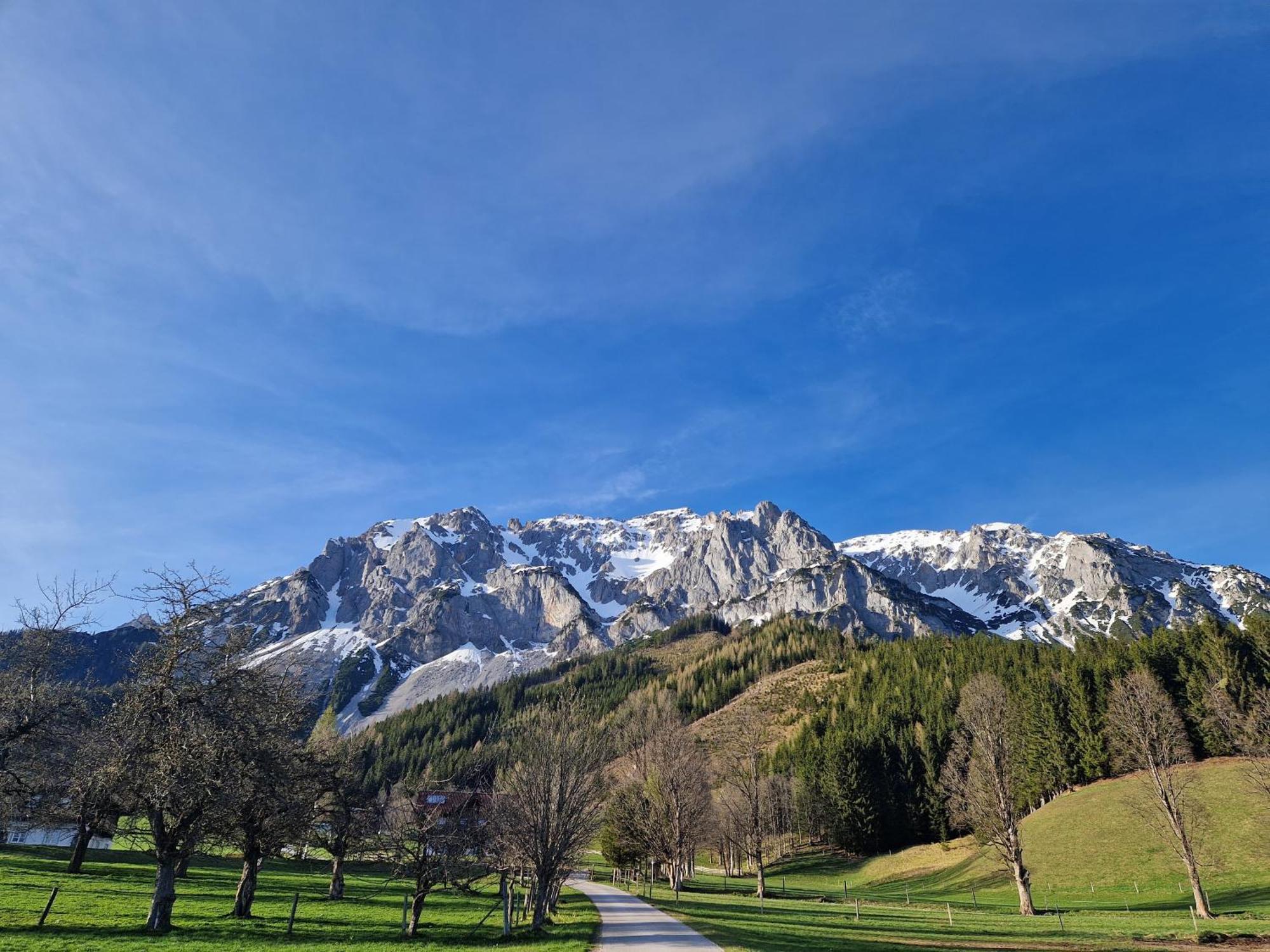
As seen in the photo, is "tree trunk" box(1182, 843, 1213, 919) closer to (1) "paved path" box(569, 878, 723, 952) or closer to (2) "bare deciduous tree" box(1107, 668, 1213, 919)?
(2) "bare deciduous tree" box(1107, 668, 1213, 919)

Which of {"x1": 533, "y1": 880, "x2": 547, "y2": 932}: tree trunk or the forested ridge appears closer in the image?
{"x1": 533, "y1": 880, "x2": 547, "y2": 932}: tree trunk

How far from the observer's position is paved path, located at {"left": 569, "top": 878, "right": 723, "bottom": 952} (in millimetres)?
20109

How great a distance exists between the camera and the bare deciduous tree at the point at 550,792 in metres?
25.4

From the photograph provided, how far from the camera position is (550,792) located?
25703 mm

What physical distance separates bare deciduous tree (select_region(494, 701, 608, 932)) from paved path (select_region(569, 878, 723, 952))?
125 inches

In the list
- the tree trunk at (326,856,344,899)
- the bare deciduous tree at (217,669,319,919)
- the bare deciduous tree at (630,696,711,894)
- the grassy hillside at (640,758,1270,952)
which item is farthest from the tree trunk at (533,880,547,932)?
the bare deciduous tree at (630,696,711,894)

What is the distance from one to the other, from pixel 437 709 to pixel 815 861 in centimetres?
13442

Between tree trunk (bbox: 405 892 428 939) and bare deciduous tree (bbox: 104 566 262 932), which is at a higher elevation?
bare deciduous tree (bbox: 104 566 262 932)

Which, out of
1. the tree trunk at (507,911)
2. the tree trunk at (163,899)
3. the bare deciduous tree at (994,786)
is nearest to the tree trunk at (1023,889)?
the bare deciduous tree at (994,786)

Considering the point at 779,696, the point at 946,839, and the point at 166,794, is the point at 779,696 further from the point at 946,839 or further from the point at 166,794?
the point at 166,794

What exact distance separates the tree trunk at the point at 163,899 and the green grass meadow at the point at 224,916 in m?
0.49

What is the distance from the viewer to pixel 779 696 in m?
144

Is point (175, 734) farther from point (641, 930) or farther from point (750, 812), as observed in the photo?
point (750, 812)

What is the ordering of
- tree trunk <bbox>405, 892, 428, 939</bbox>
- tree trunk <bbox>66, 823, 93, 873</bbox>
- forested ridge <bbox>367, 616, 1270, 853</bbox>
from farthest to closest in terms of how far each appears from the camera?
1. forested ridge <bbox>367, 616, 1270, 853</bbox>
2. tree trunk <bbox>66, 823, 93, 873</bbox>
3. tree trunk <bbox>405, 892, 428, 939</bbox>
